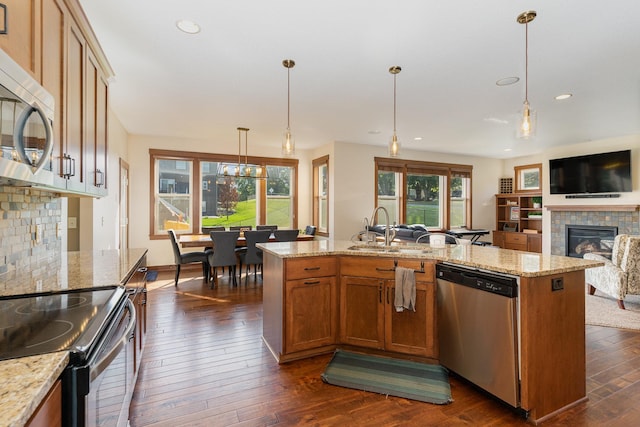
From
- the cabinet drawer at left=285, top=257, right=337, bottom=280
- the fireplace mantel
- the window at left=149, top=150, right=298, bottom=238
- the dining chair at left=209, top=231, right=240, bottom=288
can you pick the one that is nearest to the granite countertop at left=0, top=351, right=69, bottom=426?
the cabinet drawer at left=285, top=257, right=337, bottom=280

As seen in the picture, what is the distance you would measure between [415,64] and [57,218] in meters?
3.49

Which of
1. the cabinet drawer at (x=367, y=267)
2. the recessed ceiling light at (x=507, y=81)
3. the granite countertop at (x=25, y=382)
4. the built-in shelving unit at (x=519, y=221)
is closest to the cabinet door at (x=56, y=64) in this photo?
the granite countertop at (x=25, y=382)

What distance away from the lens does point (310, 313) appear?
2637mm

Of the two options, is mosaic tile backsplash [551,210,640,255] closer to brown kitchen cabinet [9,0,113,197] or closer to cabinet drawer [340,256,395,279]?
cabinet drawer [340,256,395,279]

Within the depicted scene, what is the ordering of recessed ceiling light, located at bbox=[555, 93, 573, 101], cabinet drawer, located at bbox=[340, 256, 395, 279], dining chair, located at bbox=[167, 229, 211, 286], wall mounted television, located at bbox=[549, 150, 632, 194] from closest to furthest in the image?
cabinet drawer, located at bbox=[340, 256, 395, 279] < recessed ceiling light, located at bbox=[555, 93, 573, 101] < dining chair, located at bbox=[167, 229, 211, 286] < wall mounted television, located at bbox=[549, 150, 632, 194]

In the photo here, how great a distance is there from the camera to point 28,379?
0.75 m

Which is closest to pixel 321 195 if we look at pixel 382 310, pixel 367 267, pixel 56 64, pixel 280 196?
pixel 280 196

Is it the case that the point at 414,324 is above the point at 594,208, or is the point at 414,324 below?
below

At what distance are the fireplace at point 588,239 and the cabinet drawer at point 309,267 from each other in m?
6.65

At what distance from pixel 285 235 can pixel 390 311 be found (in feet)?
10.2

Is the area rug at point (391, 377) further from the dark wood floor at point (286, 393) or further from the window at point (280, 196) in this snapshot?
the window at point (280, 196)

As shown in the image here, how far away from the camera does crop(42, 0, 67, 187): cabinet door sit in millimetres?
1571

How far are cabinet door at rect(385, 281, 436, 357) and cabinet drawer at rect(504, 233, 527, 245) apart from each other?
702cm

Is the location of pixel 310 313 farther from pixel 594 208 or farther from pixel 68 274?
pixel 594 208
